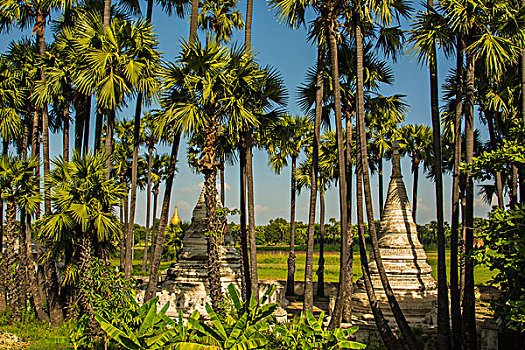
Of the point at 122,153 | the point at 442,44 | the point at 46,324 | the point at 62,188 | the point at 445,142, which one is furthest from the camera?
the point at 122,153

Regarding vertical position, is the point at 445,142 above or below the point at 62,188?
above

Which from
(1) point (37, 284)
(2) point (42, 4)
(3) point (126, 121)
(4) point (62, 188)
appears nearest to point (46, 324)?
(1) point (37, 284)

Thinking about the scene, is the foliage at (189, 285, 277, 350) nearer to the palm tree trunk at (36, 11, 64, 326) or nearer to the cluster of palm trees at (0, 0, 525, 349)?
the cluster of palm trees at (0, 0, 525, 349)

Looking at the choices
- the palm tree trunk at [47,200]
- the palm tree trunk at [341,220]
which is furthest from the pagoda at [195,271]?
the palm tree trunk at [341,220]

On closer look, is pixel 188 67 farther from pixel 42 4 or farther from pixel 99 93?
pixel 42 4

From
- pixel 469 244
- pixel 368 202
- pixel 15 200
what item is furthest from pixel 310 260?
pixel 15 200

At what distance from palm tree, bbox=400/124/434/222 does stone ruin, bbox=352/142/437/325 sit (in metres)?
10.5

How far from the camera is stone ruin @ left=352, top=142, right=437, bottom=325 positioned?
16438 mm

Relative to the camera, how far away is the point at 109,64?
46.1 feet

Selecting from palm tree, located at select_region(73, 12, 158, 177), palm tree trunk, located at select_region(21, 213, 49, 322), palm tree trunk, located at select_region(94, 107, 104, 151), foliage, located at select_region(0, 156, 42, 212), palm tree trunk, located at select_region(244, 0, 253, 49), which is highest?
palm tree trunk, located at select_region(244, 0, 253, 49)

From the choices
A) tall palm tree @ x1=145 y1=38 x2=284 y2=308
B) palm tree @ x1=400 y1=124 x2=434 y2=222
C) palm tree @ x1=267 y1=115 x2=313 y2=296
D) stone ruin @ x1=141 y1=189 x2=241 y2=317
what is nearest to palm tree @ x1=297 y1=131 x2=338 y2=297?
palm tree @ x1=267 y1=115 x2=313 y2=296

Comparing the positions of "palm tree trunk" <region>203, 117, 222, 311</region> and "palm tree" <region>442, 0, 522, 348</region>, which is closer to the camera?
"palm tree" <region>442, 0, 522, 348</region>

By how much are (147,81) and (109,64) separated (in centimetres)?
120

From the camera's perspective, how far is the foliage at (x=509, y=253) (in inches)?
321
